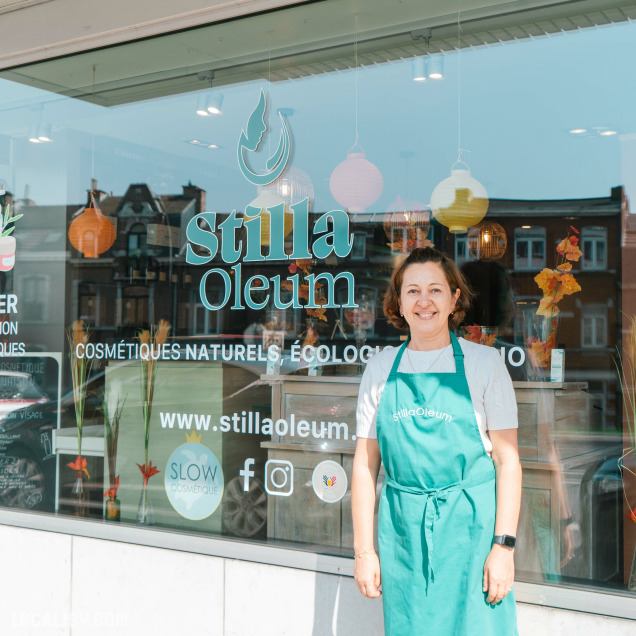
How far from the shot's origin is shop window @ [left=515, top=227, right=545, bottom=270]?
10.2 feet

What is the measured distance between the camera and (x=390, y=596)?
230cm

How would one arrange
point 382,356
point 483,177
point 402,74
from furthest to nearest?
1. point 402,74
2. point 483,177
3. point 382,356

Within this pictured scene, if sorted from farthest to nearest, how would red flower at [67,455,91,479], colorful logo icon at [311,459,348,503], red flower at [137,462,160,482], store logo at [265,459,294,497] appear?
red flower at [67,455,91,479] < red flower at [137,462,160,482] < store logo at [265,459,294,497] < colorful logo icon at [311,459,348,503]

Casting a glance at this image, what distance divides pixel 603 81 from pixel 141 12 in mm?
2232

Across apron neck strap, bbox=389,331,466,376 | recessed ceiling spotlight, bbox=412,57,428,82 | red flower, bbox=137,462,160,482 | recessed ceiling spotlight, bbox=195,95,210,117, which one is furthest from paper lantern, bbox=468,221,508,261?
red flower, bbox=137,462,160,482

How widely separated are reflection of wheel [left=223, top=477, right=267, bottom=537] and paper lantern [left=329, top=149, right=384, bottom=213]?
136 cm

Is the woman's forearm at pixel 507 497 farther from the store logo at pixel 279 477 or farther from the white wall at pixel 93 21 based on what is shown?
the white wall at pixel 93 21

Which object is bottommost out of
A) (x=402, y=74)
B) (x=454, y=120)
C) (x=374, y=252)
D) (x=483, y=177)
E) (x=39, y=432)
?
(x=39, y=432)

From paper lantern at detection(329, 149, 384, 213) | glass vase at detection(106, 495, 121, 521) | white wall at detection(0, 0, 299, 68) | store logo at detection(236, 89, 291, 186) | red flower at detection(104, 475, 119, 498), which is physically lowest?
glass vase at detection(106, 495, 121, 521)

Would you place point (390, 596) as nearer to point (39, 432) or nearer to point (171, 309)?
point (171, 309)

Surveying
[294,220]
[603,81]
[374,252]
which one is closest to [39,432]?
[294,220]

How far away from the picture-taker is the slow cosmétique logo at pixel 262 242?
11.3 feet

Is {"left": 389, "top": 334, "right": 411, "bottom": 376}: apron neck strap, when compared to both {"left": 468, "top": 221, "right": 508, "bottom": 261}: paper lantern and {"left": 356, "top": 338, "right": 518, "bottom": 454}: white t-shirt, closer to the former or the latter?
{"left": 356, "top": 338, "right": 518, "bottom": 454}: white t-shirt

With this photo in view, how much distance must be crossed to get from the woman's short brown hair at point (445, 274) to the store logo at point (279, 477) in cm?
100
